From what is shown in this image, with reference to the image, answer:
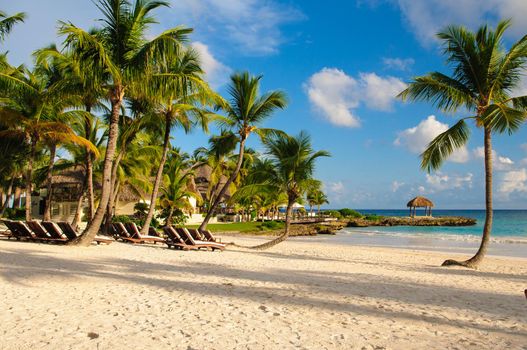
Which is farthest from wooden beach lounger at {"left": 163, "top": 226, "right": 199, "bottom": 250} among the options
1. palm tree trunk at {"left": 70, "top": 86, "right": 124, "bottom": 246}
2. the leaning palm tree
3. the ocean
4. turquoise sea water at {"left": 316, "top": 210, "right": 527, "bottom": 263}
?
the ocean

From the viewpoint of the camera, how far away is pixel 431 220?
200 feet

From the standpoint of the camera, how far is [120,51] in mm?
12484

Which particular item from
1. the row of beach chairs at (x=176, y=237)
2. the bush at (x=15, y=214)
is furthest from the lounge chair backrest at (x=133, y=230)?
the bush at (x=15, y=214)

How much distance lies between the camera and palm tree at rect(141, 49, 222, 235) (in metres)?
12.8

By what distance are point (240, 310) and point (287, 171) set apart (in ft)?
35.1

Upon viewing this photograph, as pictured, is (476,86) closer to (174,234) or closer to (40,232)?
(174,234)

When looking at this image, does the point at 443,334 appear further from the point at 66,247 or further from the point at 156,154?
the point at 156,154

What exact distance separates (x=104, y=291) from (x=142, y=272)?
1.95 meters

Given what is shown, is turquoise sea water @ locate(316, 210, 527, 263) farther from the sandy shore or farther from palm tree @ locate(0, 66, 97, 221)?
palm tree @ locate(0, 66, 97, 221)

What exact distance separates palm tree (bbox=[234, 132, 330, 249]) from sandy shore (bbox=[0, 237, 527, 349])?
7.17 metres

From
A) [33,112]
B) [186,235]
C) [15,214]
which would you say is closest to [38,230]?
[186,235]

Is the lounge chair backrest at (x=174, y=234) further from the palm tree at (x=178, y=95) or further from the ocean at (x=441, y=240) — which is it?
the ocean at (x=441, y=240)

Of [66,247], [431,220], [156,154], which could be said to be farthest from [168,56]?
[431,220]

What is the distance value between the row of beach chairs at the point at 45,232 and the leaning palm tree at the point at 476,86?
1106 cm
